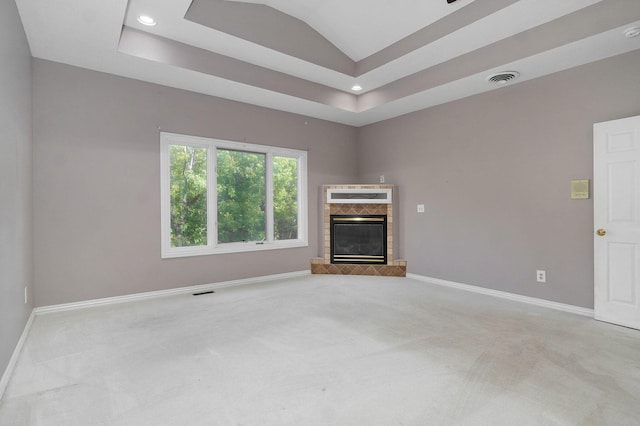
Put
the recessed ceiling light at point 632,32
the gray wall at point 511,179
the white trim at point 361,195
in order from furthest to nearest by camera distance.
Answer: the white trim at point 361,195 → the gray wall at point 511,179 → the recessed ceiling light at point 632,32

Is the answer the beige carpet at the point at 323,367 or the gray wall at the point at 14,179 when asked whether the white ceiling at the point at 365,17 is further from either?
the beige carpet at the point at 323,367

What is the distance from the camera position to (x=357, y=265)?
5.61m

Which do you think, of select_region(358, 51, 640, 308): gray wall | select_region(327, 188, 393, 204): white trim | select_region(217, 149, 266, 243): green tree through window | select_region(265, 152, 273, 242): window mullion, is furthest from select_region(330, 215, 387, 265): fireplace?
select_region(217, 149, 266, 243): green tree through window

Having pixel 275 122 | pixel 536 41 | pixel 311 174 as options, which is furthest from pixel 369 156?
pixel 536 41

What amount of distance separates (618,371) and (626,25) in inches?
112

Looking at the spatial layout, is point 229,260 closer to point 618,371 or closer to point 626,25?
point 618,371

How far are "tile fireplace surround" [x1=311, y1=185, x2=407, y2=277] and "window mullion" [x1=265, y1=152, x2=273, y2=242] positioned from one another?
0.95 metres

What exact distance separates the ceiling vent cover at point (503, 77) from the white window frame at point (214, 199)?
300 centimetres

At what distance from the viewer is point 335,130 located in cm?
607

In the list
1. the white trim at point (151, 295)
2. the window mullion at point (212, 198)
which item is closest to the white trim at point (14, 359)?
the white trim at point (151, 295)

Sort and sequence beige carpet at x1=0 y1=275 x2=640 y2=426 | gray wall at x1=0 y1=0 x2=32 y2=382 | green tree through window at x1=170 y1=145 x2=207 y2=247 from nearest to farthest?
1. beige carpet at x1=0 y1=275 x2=640 y2=426
2. gray wall at x1=0 y1=0 x2=32 y2=382
3. green tree through window at x1=170 y1=145 x2=207 y2=247

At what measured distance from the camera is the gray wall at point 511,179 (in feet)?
11.5

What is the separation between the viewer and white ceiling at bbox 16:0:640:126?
2.96m

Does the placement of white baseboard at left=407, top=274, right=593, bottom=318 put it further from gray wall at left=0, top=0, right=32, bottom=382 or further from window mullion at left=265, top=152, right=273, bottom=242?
gray wall at left=0, top=0, right=32, bottom=382
